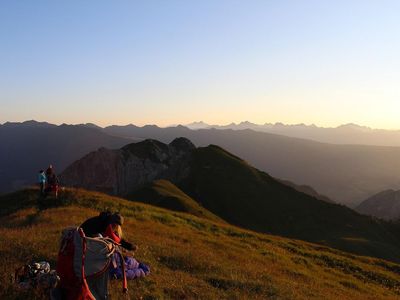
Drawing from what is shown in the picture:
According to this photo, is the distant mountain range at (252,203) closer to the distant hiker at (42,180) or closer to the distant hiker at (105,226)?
the distant hiker at (42,180)

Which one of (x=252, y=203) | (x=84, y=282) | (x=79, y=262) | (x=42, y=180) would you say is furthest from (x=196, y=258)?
(x=252, y=203)

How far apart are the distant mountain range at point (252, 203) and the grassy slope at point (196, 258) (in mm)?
21444

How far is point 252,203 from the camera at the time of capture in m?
79.8

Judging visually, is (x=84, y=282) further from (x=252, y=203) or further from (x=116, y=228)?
(x=252, y=203)

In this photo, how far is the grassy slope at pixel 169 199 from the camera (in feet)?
196

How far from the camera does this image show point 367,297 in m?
25.9

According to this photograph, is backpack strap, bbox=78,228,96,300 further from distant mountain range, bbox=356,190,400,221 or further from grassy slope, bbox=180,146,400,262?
distant mountain range, bbox=356,190,400,221

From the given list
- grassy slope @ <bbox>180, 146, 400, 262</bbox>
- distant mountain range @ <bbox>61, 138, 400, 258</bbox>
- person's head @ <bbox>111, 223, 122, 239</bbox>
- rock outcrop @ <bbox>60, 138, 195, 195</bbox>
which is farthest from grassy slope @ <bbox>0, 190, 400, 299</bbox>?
rock outcrop @ <bbox>60, 138, 195, 195</bbox>

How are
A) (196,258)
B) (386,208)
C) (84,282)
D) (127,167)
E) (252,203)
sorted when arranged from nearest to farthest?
(84,282), (196,258), (252,203), (127,167), (386,208)

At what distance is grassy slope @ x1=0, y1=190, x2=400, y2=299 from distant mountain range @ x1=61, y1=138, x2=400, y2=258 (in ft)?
70.4

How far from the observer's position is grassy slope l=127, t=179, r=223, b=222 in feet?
196

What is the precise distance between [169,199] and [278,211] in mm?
23384

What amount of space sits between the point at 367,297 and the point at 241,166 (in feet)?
232

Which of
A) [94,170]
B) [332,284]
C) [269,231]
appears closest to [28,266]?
[332,284]
